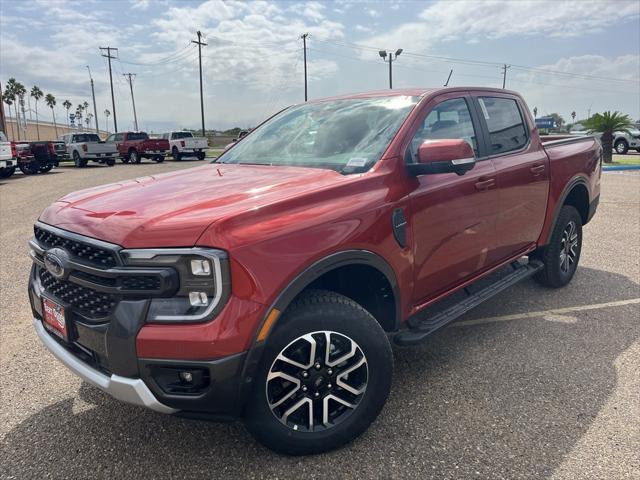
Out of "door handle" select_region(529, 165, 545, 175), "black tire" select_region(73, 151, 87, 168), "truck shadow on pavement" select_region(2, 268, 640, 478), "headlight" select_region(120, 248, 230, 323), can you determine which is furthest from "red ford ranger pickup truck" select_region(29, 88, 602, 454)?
"black tire" select_region(73, 151, 87, 168)

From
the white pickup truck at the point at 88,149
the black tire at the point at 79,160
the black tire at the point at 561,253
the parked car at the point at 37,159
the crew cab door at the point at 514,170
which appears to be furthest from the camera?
the black tire at the point at 79,160

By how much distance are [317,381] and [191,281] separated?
81 cm

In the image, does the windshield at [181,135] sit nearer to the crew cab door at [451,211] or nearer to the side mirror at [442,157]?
the crew cab door at [451,211]

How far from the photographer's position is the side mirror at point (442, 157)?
2.70 metres

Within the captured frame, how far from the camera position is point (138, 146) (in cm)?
2861

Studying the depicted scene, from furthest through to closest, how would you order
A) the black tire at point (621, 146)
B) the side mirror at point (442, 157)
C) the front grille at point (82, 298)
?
the black tire at point (621, 146)
the side mirror at point (442, 157)
the front grille at point (82, 298)

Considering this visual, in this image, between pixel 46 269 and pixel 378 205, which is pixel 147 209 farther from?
pixel 378 205

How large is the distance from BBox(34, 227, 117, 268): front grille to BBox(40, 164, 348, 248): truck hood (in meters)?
0.06

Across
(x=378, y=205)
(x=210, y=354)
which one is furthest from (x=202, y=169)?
(x=210, y=354)

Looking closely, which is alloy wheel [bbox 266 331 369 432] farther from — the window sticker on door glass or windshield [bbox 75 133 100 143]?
windshield [bbox 75 133 100 143]

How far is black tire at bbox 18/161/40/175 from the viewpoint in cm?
2147

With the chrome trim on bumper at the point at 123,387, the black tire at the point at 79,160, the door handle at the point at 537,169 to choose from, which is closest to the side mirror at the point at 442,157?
the door handle at the point at 537,169

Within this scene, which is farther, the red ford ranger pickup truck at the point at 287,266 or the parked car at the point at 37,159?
the parked car at the point at 37,159

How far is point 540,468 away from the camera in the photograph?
2365 millimetres
